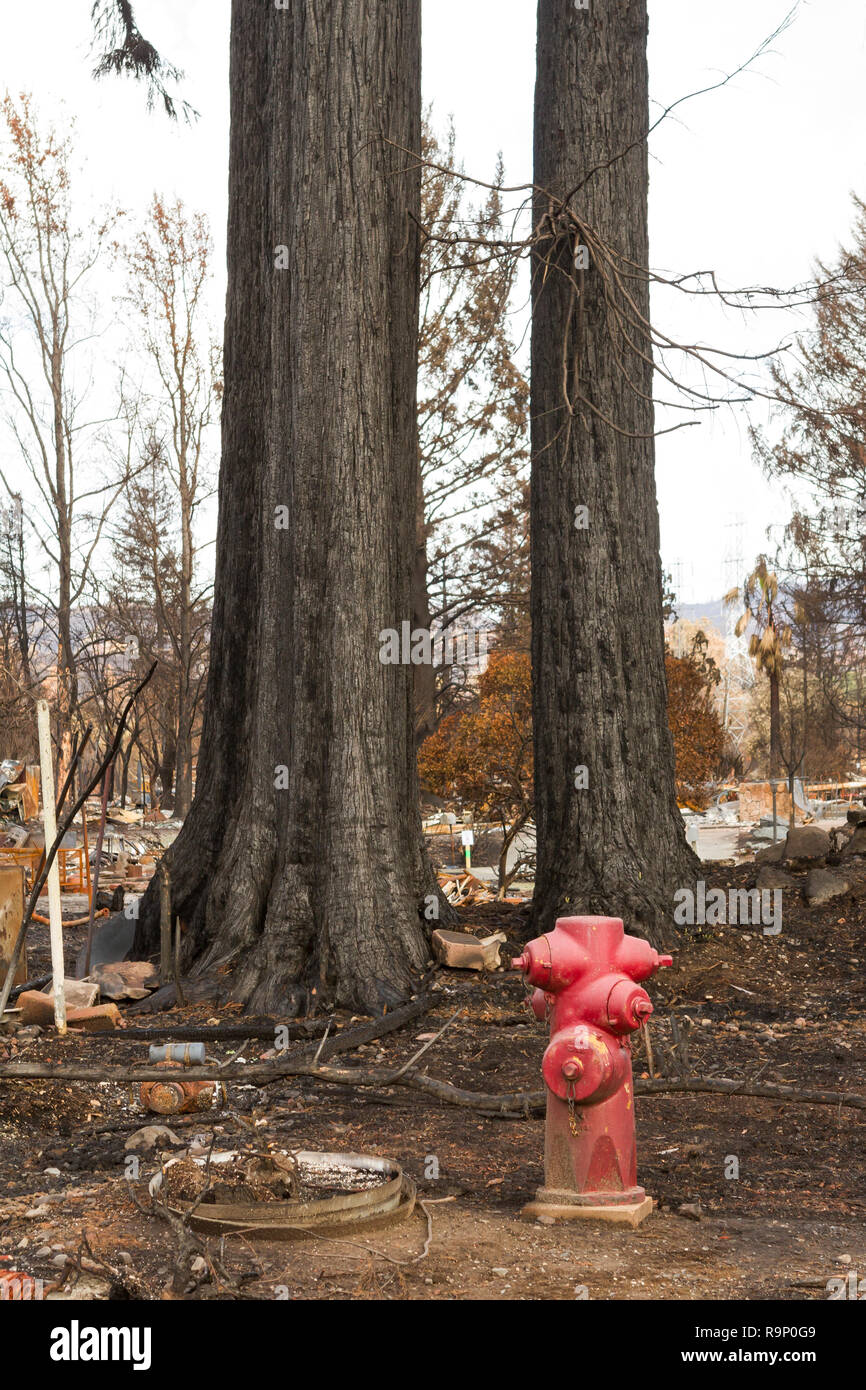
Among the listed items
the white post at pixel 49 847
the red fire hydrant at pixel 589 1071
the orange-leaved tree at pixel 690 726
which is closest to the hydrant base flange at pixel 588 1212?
the red fire hydrant at pixel 589 1071

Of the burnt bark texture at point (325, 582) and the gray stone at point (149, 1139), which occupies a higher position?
the burnt bark texture at point (325, 582)

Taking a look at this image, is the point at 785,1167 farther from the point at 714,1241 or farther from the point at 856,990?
the point at 856,990

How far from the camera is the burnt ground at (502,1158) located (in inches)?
137

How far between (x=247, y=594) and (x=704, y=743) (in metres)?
9.54

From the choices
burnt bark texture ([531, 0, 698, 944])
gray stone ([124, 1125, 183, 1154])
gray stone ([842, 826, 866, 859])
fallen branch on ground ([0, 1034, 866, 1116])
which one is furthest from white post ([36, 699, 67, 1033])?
gray stone ([842, 826, 866, 859])

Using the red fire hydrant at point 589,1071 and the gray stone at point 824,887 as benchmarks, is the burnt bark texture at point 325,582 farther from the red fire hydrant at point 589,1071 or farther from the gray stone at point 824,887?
the gray stone at point 824,887

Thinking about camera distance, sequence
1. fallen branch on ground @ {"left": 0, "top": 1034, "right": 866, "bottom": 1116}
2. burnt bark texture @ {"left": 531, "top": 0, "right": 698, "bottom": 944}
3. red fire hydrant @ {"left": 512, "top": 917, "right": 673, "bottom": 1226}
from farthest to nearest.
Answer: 1. burnt bark texture @ {"left": 531, "top": 0, "right": 698, "bottom": 944}
2. fallen branch on ground @ {"left": 0, "top": 1034, "right": 866, "bottom": 1116}
3. red fire hydrant @ {"left": 512, "top": 917, "right": 673, "bottom": 1226}

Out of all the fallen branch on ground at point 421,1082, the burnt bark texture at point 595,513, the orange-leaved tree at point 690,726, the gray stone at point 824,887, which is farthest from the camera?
the orange-leaved tree at point 690,726

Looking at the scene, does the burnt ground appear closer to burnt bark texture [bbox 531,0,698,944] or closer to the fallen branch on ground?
the fallen branch on ground

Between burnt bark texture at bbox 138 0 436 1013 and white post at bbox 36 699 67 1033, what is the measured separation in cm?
108

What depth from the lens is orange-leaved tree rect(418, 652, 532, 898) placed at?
14500 millimetres

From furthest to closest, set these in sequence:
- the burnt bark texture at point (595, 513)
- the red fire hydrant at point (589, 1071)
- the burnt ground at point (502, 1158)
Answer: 1. the burnt bark texture at point (595, 513)
2. the red fire hydrant at point (589, 1071)
3. the burnt ground at point (502, 1158)

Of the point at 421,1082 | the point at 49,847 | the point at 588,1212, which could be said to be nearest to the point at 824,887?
the point at 421,1082

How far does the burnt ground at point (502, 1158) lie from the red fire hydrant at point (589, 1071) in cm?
11
